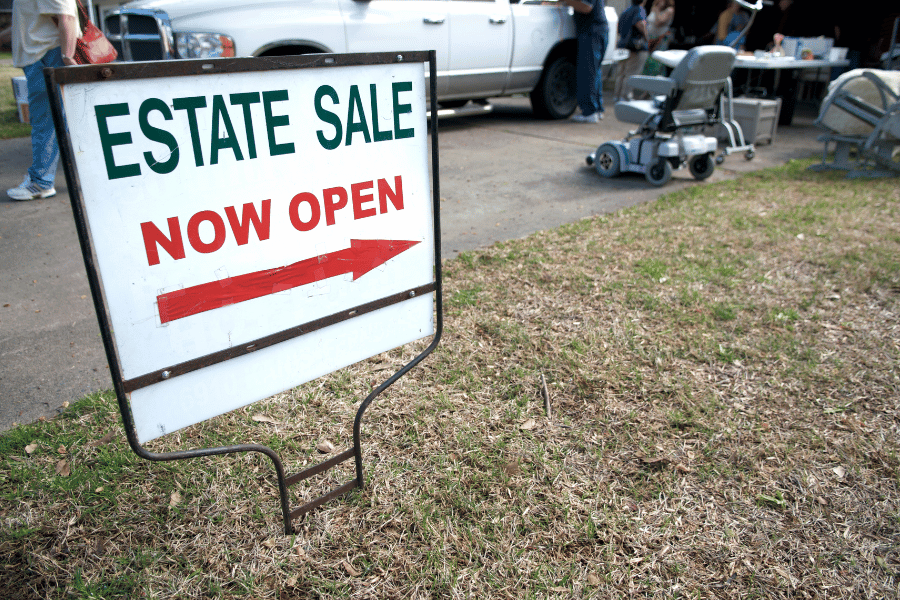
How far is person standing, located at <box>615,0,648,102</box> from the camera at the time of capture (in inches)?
425

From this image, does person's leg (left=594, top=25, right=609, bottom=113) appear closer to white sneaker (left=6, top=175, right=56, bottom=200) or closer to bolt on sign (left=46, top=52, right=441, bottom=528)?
white sneaker (left=6, top=175, right=56, bottom=200)

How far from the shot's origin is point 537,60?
921 centimetres

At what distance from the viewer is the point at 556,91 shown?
32.2ft

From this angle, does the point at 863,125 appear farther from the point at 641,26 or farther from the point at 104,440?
the point at 104,440

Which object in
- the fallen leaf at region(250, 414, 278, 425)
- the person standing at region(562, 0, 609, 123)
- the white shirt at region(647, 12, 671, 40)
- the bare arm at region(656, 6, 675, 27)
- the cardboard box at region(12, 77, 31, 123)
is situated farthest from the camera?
the white shirt at region(647, 12, 671, 40)

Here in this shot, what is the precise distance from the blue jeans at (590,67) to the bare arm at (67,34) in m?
6.99

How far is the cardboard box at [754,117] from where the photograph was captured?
8008 millimetres

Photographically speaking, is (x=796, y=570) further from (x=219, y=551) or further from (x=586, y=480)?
(x=219, y=551)

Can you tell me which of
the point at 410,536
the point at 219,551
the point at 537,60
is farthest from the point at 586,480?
the point at 537,60

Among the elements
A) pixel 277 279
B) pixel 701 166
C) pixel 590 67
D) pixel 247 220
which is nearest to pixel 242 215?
pixel 247 220

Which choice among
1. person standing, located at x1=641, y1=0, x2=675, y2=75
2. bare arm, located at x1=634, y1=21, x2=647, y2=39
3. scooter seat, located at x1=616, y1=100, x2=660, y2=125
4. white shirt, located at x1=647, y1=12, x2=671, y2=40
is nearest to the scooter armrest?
scooter seat, located at x1=616, y1=100, x2=660, y2=125

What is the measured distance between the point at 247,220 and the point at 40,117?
4340 mm

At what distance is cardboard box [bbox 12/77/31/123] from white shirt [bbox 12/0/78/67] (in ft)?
11.5

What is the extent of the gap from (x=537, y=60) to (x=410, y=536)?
334 inches
